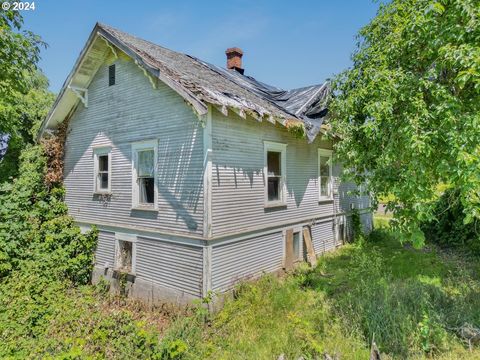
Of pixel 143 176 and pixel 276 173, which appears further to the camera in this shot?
pixel 276 173

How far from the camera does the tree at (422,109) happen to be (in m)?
4.24

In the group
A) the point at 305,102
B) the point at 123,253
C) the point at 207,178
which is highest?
the point at 305,102

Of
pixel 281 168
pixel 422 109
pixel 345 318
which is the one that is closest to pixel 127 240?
pixel 281 168

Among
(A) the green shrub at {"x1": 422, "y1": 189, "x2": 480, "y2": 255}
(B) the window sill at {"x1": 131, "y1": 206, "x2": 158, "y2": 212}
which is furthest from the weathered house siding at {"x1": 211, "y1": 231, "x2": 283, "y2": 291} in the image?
(A) the green shrub at {"x1": 422, "y1": 189, "x2": 480, "y2": 255}

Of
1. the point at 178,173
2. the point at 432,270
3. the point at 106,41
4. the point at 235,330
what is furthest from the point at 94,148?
the point at 432,270

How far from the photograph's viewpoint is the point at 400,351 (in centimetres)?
502

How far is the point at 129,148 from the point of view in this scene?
9406 millimetres

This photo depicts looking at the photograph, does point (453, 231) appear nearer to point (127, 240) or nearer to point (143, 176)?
point (143, 176)

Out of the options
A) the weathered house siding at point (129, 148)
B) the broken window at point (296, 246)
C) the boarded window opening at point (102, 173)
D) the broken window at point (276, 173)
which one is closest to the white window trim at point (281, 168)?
the broken window at point (276, 173)

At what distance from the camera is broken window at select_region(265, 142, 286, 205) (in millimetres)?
9867

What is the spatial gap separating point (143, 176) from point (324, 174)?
760cm

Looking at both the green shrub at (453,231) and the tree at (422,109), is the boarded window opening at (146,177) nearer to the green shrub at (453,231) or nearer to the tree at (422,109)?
the tree at (422,109)

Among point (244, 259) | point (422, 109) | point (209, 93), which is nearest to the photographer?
point (422, 109)

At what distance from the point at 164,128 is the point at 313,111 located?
5864 mm
